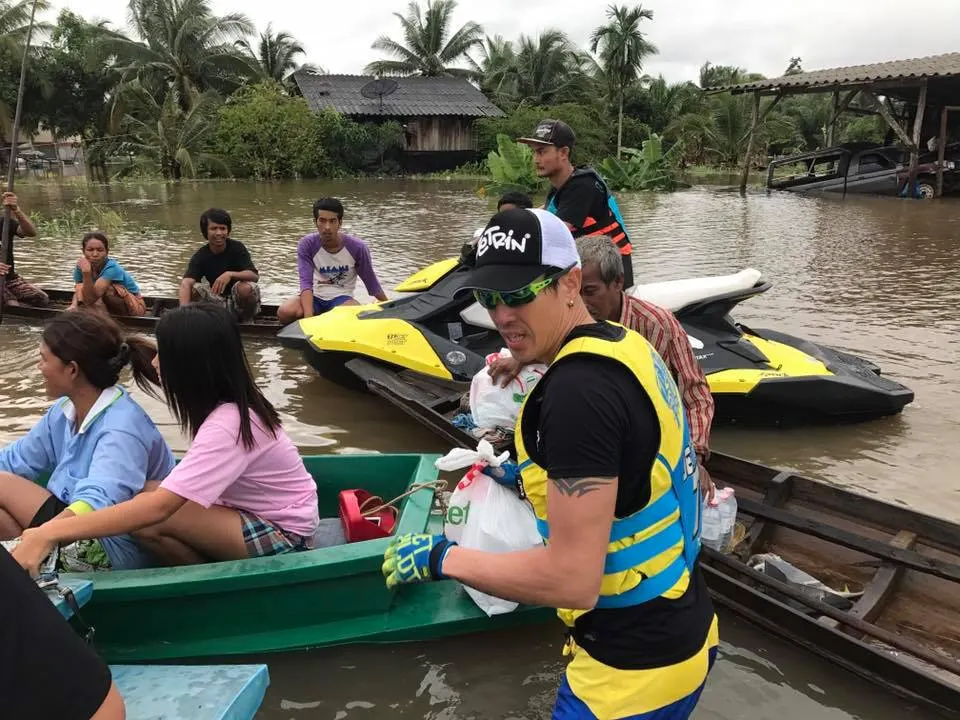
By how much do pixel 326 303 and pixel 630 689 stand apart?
19.0ft

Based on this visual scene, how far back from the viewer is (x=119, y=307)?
7.61 metres

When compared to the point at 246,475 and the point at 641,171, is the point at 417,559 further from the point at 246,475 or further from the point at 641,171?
the point at 641,171

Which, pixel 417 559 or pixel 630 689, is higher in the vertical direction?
pixel 417 559

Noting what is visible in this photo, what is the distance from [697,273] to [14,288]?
9112mm

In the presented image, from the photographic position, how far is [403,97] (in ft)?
104

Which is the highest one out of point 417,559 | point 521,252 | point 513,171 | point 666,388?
point 513,171

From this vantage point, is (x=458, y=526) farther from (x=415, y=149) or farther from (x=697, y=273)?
(x=415, y=149)

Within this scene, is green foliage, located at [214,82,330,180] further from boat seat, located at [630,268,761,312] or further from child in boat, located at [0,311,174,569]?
child in boat, located at [0,311,174,569]

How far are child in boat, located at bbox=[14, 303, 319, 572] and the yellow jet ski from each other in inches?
97.4

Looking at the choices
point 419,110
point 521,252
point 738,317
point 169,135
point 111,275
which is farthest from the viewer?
point 419,110

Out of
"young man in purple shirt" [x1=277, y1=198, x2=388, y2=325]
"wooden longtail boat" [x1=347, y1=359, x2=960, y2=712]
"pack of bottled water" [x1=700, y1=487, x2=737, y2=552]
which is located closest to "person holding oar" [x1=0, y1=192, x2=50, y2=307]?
"young man in purple shirt" [x1=277, y1=198, x2=388, y2=325]

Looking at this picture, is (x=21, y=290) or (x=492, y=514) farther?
(x=21, y=290)

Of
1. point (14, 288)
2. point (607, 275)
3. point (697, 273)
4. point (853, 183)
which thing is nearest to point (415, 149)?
point (853, 183)

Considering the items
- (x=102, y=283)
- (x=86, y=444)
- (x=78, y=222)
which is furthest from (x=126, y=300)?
(x=78, y=222)
